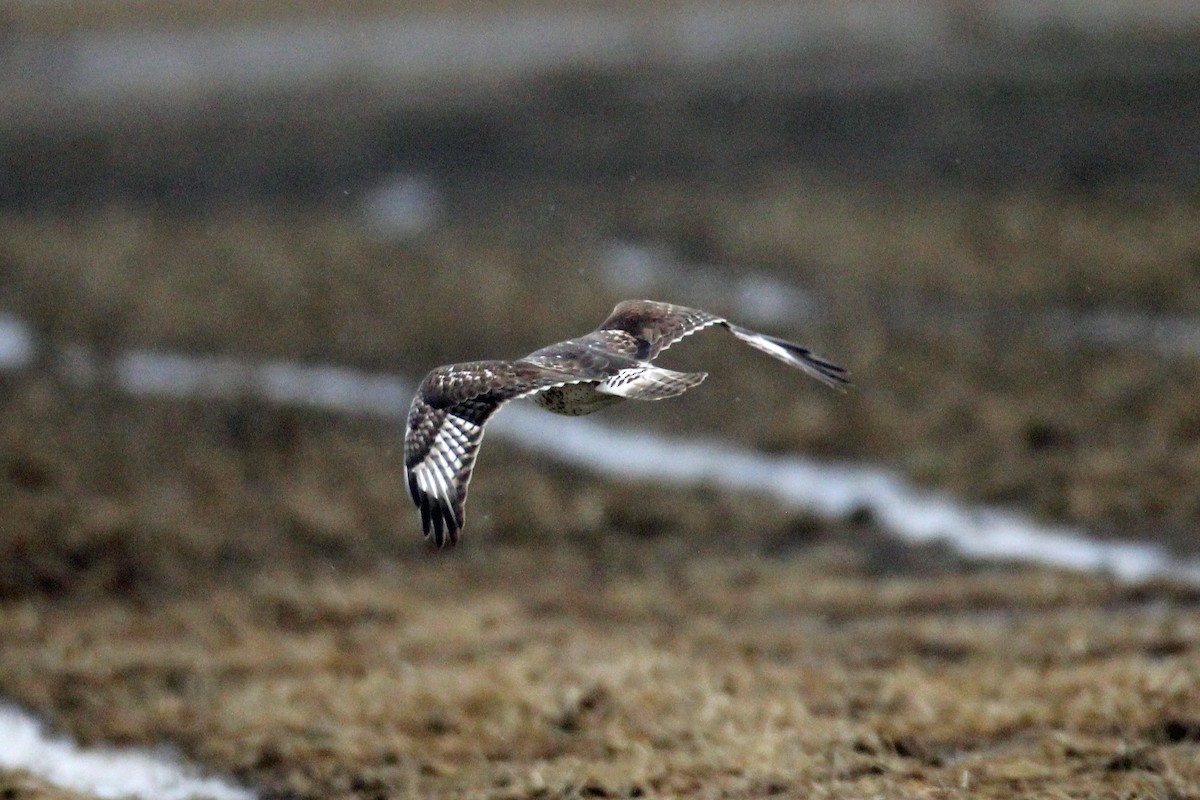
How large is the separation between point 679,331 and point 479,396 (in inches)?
58.3

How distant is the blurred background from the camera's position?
55.7 ft

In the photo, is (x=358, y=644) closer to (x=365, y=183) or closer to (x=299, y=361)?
(x=299, y=361)

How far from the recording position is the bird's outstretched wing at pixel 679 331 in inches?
315

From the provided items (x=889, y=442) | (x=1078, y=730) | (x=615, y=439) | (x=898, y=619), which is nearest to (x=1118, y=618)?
(x=898, y=619)

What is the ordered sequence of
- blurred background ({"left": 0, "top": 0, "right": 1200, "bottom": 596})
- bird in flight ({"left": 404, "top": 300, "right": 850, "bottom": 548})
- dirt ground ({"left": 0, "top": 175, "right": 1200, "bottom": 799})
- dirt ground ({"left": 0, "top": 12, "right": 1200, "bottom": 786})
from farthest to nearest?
blurred background ({"left": 0, "top": 0, "right": 1200, "bottom": 596}) < dirt ground ({"left": 0, "top": 12, "right": 1200, "bottom": 786}) < dirt ground ({"left": 0, "top": 175, "right": 1200, "bottom": 799}) < bird in flight ({"left": 404, "top": 300, "right": 850, "bottom": 548})

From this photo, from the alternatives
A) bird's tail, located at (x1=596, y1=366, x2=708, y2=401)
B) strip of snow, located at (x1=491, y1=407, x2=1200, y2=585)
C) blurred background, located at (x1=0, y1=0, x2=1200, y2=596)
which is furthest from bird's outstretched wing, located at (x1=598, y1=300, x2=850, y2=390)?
blurred background, located at (x1=0, y1=0, x2=1200, y2=596)

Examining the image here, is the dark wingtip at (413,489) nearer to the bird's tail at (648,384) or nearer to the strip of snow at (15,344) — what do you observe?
the bird's tail at (648,384)

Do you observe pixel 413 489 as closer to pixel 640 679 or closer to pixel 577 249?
pixel 640 679

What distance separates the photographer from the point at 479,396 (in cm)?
700

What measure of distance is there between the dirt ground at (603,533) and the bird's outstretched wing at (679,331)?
6.77ft

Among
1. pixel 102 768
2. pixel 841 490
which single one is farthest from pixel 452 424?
pixel 841 490

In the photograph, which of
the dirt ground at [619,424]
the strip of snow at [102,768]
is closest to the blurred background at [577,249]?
the dirt ground at [619,424]

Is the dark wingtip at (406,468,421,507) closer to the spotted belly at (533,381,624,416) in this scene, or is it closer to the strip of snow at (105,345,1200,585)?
the spotted belly at (533,381,624,416)

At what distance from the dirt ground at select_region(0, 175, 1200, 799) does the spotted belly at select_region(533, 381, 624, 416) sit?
2.24 meters
